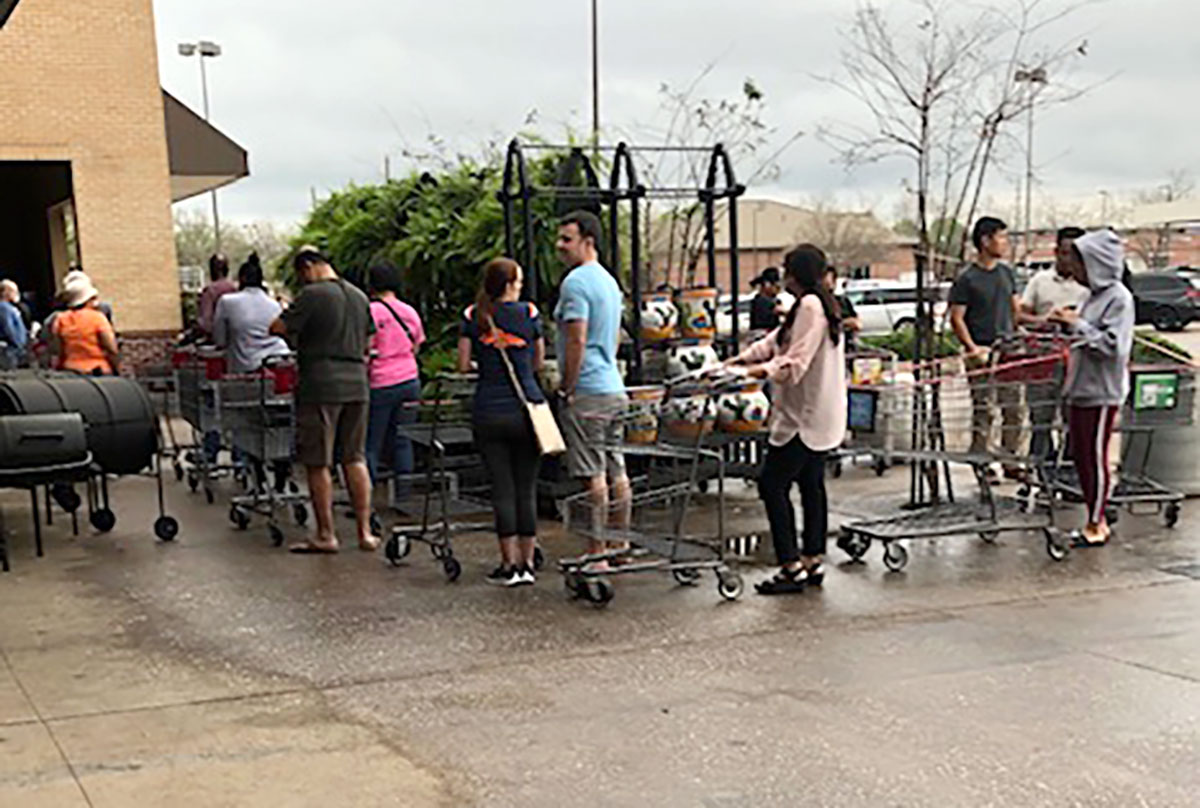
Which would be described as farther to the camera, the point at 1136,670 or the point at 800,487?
the point at 800,487

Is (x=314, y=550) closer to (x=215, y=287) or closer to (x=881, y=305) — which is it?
(x=215, y=287)

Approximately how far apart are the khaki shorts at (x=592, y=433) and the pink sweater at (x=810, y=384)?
2.83 ft

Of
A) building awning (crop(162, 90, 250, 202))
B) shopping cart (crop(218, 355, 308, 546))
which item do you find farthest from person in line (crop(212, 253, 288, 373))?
building awning (crop(162, 90, 250, 202))

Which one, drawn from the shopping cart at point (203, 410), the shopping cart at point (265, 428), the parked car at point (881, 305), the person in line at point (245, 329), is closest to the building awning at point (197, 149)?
the shopping cart at point (203, 410)

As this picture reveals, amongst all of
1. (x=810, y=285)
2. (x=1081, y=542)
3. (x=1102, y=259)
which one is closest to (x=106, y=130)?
(x=810, y=285)

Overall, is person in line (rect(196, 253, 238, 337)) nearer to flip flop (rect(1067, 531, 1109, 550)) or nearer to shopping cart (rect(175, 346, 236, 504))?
shopping cart (rect(175, 346, 236, 504))

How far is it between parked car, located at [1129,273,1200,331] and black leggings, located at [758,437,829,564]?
31410 mm

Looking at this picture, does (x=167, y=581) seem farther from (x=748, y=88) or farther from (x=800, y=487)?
(x=748, y=88)

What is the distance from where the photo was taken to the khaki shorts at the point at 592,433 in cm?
728

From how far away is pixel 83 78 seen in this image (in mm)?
17391

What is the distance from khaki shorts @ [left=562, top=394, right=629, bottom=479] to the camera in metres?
7.28

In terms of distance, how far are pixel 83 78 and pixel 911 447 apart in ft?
43.7

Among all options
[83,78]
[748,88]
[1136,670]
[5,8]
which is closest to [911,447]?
[1136,670]

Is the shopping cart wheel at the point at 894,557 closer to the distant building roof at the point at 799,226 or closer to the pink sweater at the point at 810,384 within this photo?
the pink sweater at the point at 810,384
